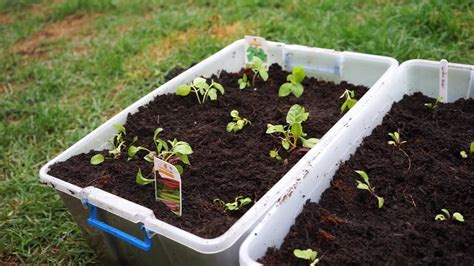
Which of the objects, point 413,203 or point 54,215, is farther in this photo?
point 54,215

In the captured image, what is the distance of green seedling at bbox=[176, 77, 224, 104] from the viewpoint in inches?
70.1

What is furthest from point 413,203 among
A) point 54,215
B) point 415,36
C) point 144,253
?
point 415,36

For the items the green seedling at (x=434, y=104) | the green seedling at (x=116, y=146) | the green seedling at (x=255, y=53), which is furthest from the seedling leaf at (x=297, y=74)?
the green seedling at (x=116, y=146)

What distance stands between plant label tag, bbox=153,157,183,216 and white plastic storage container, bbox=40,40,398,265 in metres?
0.10

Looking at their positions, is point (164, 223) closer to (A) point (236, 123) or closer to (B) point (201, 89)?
(A) point (236, 123)

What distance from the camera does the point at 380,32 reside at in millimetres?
2482

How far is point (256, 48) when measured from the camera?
6.54 feet

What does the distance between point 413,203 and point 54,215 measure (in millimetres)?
1346

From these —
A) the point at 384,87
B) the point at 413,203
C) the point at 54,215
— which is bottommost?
the point at 54,215

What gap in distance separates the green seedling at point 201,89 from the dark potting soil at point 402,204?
61 centimetres

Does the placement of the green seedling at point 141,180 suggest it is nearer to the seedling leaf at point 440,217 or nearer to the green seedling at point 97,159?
the green seedling at point 97,159

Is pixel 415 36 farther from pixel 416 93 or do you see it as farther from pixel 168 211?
pixel 168 211

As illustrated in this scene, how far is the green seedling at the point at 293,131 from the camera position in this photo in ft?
4.70

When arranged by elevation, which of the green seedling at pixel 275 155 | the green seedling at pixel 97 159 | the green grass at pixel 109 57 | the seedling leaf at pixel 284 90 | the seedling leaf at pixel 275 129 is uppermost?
the seedling leaf at pixel 275 129
